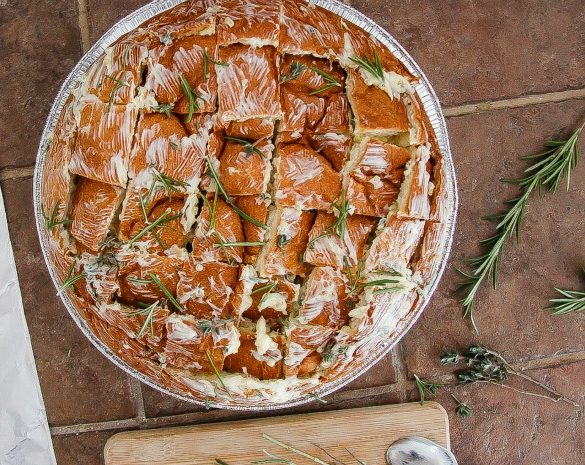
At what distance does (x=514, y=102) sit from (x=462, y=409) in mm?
1100

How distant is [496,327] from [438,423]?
401 mm

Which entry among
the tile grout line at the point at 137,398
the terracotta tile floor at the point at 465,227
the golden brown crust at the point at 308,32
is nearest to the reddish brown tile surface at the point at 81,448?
the terracotta tile floor at the point at 465,227

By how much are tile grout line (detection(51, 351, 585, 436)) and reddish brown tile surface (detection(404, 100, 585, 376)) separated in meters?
0.03

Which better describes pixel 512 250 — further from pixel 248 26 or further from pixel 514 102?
pixel 248 26

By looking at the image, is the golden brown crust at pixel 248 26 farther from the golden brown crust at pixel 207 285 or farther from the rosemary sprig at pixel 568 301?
the rosemary sprig at pixel 568 301

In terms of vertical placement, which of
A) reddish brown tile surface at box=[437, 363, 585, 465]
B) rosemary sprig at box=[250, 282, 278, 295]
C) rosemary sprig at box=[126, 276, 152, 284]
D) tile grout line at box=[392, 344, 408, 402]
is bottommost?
reddish brown tile surface at box=[437, 363, 585, 465]

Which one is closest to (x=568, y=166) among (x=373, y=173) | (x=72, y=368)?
(x=373, y=173)

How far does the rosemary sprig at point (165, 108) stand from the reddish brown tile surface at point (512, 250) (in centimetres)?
110

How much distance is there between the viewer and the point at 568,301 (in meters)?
2.34

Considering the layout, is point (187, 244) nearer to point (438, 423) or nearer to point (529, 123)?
point (438, 423)

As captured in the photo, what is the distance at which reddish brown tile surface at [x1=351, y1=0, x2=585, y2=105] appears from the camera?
2301 mm

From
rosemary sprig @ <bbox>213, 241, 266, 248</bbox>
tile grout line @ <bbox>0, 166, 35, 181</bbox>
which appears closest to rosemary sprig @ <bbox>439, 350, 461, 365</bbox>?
rosemary sprig @ <bbox>213, 241, 266, 248</bbox>

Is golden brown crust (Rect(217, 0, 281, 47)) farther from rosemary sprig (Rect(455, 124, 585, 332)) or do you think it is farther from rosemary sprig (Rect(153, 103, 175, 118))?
rosemary sprig (Rect(455, 124, 585, 332))

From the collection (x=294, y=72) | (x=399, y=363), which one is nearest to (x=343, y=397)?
(x=399, y=363)
